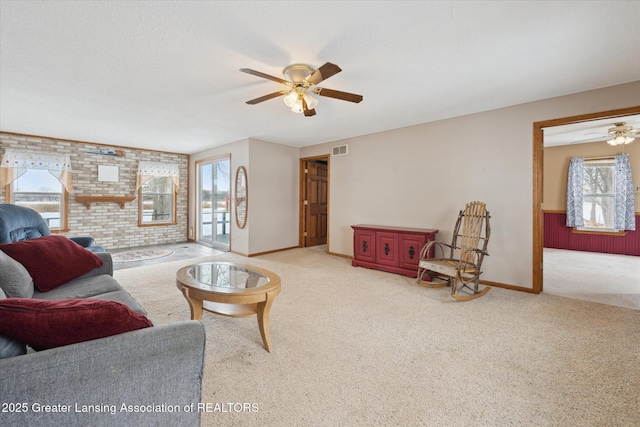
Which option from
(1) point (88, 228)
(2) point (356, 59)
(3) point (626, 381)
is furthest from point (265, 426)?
(1) point (88, 228)

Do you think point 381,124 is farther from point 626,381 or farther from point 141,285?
point 141,285

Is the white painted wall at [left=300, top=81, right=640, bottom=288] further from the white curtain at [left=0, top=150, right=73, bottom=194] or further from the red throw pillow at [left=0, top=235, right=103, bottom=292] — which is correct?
the white curtain at [left=0, top=150, right=73, bottom=194]

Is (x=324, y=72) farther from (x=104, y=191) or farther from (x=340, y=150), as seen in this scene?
(x=104, y=191)

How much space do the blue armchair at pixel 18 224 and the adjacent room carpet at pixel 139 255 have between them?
228 centimetres

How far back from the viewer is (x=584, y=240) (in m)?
5.98

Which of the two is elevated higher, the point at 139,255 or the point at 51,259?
the point at 51,259

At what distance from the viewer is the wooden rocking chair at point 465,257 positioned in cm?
326

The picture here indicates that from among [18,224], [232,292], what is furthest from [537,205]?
[18,224]

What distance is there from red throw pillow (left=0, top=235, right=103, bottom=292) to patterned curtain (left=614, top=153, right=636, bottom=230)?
8.45 metres

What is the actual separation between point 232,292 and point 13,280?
1209 mm

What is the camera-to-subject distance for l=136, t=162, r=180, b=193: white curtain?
20.8 feet

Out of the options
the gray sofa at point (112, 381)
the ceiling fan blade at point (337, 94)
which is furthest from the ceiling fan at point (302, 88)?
the gray sofa at point (112, 381)

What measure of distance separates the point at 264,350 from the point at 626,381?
2.39 metres

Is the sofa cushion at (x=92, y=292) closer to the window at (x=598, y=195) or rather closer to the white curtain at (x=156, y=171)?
the white curtain at (x=156, y=171)
